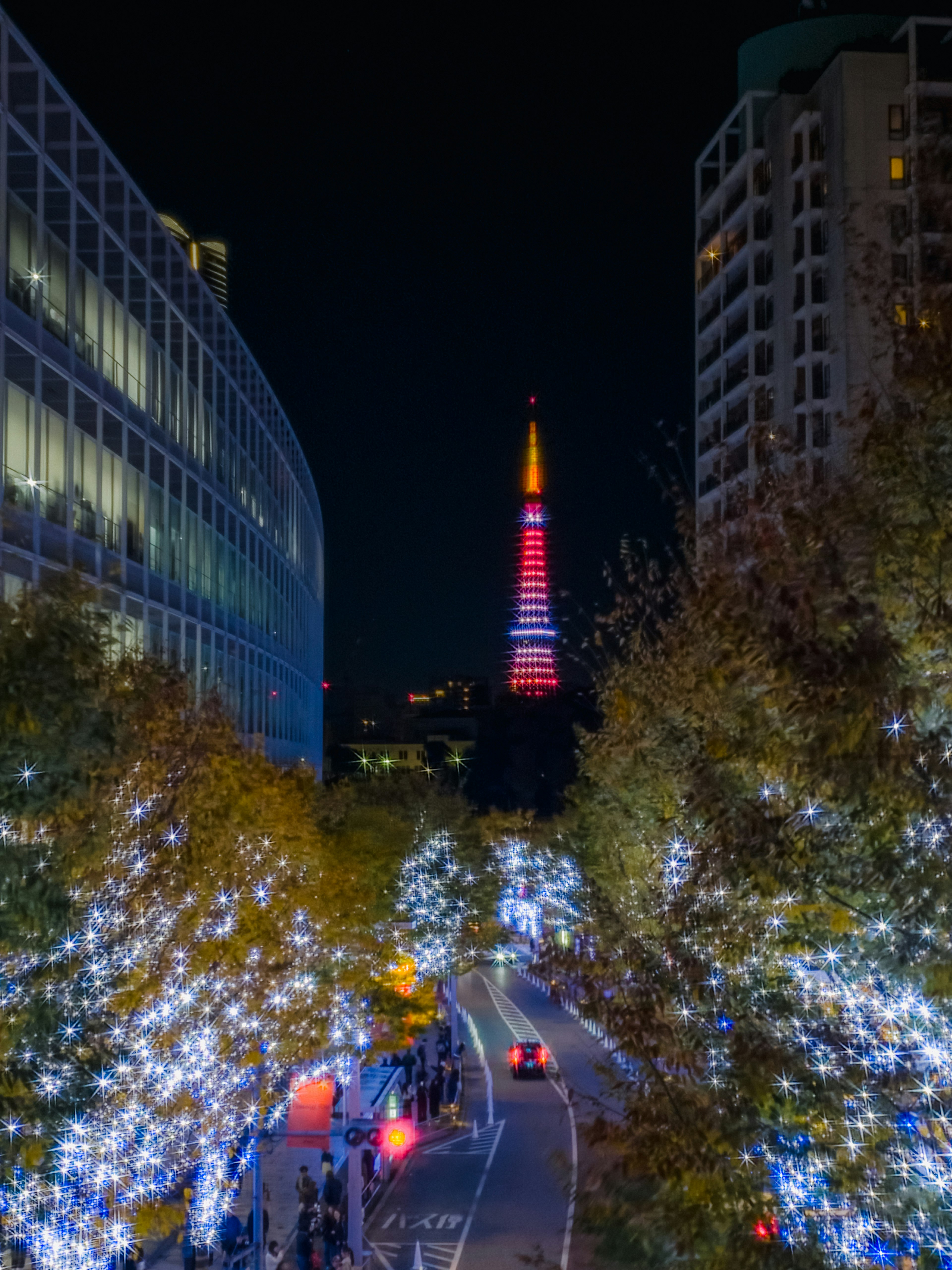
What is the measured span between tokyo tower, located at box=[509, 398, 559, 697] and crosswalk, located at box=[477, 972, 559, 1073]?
109496 millimetres

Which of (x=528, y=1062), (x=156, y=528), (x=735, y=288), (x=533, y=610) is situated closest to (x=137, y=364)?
(x=156, y=528)

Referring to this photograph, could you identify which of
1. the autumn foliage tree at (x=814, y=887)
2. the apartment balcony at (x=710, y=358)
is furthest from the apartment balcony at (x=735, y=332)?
the autumn foliage tree at (x=814, y=887)

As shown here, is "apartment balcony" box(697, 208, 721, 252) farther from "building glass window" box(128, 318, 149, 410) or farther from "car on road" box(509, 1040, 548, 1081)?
"car on road" box(509, 1040, 548, 1081)

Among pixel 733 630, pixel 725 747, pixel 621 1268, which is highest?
pixel 733 630

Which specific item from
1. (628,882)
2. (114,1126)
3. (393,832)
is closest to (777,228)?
(393,832)

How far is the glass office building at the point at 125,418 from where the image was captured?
22562 millimetres

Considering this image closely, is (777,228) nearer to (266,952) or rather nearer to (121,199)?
(121,199)

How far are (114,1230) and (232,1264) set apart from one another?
770cm

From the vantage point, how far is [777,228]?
183 ft

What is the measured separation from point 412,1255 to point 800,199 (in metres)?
46.8

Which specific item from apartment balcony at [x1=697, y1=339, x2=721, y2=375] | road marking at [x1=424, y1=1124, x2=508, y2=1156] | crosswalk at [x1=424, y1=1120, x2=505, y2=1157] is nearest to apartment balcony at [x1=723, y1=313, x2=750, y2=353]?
apartment balcony at [x1=697, y1=339, x2=721, y2=375]

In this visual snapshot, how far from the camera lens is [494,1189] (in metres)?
24.0

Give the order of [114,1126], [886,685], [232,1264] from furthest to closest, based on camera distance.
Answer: [232,1264] → [114,1126] → [886,685]

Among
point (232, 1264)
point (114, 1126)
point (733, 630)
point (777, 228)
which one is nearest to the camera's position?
point (733, 630)
